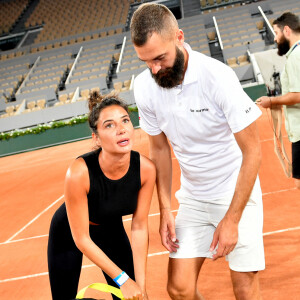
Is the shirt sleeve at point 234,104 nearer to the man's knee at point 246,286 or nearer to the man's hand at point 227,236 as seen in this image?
the man's hand at point 227,236

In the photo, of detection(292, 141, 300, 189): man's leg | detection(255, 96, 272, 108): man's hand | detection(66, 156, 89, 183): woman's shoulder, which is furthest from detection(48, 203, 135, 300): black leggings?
detection(292, 141, 300, 189): man's leg

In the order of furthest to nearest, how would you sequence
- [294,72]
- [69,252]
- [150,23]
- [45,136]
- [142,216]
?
[45,136] < [294,72] < [69,252] < [142,216] < [150,23]

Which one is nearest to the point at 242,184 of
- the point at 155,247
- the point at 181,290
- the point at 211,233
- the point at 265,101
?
the point at 211,233

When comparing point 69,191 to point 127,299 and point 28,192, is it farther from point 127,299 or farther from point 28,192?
point 28,192

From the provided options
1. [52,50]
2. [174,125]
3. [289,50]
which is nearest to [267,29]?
[52,50]

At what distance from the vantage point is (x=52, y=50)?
88.6 ft

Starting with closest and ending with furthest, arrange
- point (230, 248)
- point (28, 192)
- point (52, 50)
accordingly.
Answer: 1. point (230, 248)
2. point (28, 192)
3. point (52, 50)

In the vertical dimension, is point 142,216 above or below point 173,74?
below

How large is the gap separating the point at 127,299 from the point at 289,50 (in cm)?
270

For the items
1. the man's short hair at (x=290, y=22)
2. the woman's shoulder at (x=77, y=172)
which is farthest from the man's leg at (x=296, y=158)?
the woman's shoulder at (x=77, y=172)

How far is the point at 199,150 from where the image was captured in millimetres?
2576

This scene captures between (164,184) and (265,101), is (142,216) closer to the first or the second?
(164,184)

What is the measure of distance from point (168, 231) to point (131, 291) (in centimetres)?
52

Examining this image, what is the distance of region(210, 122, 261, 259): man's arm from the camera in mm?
2318
